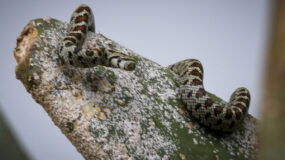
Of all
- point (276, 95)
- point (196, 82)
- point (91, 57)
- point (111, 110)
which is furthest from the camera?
point (196, 82)

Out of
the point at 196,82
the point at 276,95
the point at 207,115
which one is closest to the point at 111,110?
the point at 207,115

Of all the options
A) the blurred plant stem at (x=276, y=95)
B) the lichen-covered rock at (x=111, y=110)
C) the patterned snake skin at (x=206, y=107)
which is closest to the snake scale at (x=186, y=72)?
the patterned snake skin at (x=206, y=107)

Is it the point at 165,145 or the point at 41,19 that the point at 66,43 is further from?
the point at 165,145

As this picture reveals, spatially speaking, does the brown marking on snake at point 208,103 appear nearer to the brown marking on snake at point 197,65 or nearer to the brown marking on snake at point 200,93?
the brown marking on snake at point 200,93

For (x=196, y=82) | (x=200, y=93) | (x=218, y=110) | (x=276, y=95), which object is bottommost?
(x=218, y=110)

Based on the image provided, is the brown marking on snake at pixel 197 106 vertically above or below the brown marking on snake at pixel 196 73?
below

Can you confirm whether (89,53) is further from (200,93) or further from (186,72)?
(186,72)
